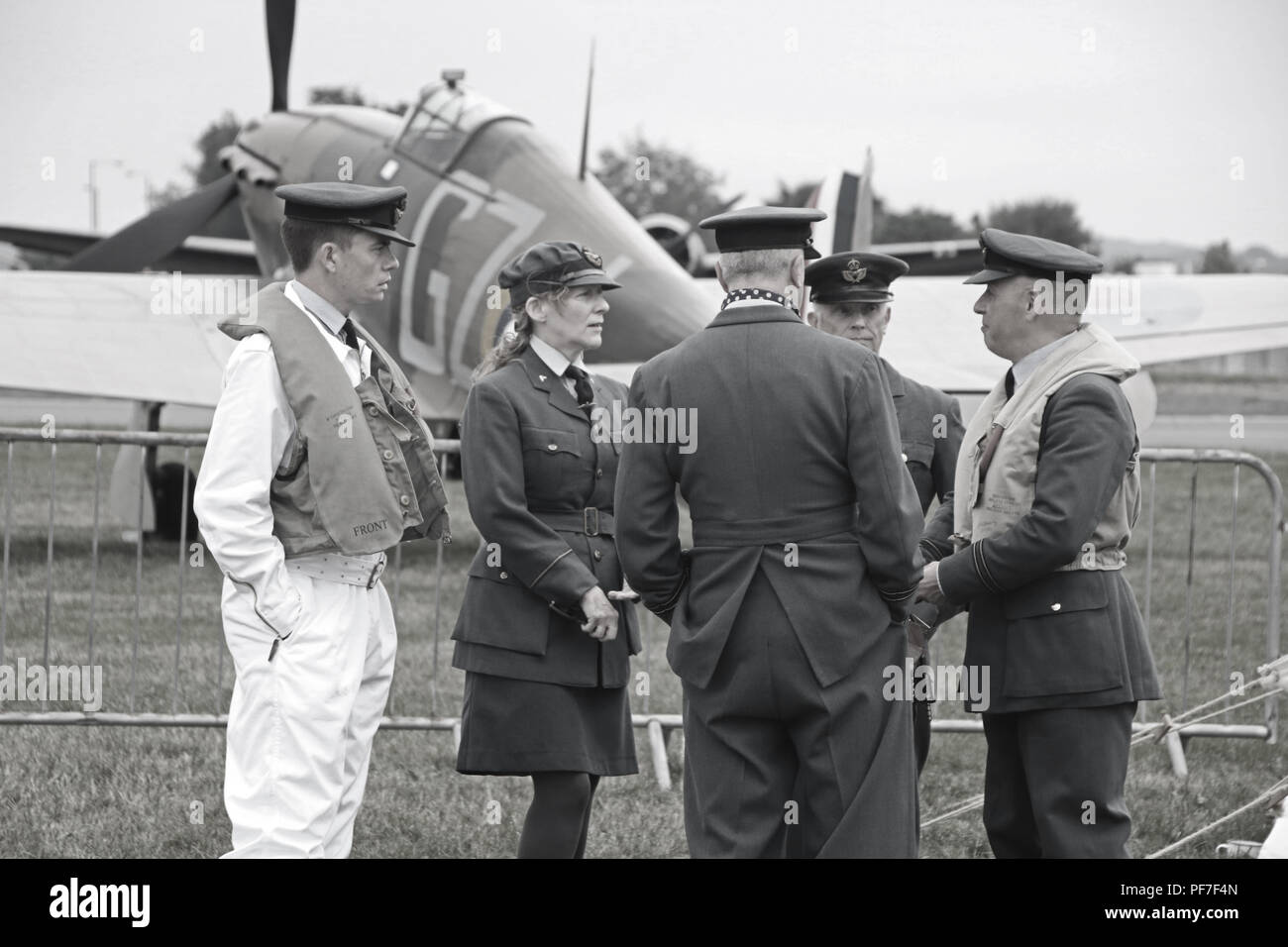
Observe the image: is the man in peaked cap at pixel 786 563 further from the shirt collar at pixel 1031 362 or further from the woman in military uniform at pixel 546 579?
the shirt collar at pixel 1031 362

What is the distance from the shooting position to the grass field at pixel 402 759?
16.4 ft

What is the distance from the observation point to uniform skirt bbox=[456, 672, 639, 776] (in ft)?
12.8

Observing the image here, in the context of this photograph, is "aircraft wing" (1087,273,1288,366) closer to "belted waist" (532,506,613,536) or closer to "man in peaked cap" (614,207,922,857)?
"belted waist" (532,506,613,536)

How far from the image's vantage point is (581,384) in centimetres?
422

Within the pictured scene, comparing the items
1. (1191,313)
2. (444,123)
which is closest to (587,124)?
(444,123)

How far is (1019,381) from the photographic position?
3.86 metres

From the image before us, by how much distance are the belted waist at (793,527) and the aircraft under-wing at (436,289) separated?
238 inches

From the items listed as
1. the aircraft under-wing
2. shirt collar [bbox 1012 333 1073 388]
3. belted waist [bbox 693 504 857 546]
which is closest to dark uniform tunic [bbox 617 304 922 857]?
belted waist [bbox 693 504 857 546]

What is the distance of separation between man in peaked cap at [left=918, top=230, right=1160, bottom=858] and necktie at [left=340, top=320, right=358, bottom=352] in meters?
1.70

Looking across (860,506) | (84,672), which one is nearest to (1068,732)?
(860,506)

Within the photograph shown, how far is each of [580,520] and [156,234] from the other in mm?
12158
